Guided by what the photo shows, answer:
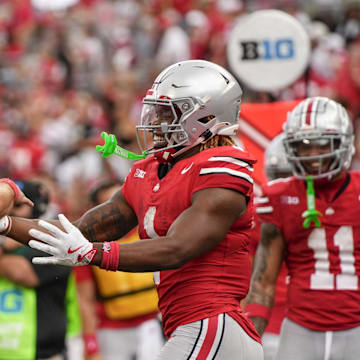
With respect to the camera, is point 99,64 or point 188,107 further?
point 99,64

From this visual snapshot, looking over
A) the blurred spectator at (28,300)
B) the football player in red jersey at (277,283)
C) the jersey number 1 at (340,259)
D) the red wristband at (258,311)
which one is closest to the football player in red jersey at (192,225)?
the red wristband at (258,311)

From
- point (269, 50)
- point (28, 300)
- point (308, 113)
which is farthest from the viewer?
point (269, 50)

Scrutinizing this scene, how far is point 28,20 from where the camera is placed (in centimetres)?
1708

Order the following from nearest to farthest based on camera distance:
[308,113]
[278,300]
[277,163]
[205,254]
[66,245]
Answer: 1. [66,245]
2. [205,254]
3. [308,113]
4. [278,300]
5. [277,163]

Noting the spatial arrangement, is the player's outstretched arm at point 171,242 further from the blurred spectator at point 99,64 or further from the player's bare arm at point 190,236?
the blurred spectator at point 99,64

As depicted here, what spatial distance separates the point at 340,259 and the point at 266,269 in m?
0.39

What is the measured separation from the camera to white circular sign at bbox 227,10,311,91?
262 inches

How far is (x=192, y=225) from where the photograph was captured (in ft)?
10.8

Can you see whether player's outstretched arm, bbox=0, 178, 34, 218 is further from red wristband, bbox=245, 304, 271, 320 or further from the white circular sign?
the white circular sign

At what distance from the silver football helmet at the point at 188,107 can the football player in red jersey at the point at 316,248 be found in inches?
37.0

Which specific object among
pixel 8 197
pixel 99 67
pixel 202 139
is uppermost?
pixel 99 67

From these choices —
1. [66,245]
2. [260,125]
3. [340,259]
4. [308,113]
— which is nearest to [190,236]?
[66,245]

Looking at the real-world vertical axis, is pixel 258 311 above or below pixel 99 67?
below

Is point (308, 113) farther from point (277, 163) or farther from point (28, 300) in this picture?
point (28, 300)
